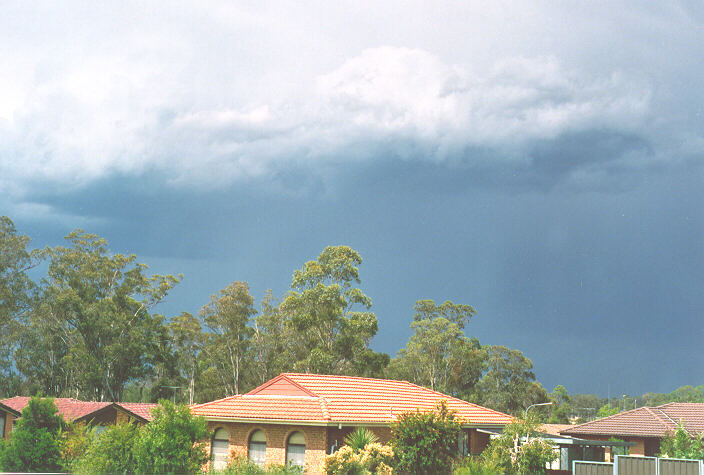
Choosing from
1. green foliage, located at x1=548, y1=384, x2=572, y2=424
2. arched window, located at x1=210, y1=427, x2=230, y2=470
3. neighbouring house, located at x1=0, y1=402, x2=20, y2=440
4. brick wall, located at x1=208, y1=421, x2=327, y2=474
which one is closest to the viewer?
brick wall, located at x1=208, y1=421, x2=327, y2=474

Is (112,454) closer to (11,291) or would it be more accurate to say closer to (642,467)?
(642,467)

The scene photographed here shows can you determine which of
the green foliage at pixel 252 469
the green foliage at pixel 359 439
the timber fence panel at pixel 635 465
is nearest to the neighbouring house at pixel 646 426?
the timber fence panel at pixel 635 465

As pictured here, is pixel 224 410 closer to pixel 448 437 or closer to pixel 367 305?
pixel 448 437

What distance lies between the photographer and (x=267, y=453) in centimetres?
3212

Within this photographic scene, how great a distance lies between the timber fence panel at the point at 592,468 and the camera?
A: 28.2 meters

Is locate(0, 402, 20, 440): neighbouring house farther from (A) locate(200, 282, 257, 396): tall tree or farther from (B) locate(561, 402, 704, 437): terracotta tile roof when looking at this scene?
(B) locate(561, 402, 704, 437): terracotta tile roof

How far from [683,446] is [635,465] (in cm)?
1104

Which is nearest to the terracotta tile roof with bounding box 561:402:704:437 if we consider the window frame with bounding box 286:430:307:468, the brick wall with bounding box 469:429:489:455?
the brick wall with bounding box 469:429:489:455

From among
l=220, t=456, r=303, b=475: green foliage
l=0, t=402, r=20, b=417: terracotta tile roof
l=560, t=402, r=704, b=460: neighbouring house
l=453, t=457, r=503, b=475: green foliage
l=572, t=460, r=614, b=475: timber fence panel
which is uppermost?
l=560, t=402, r=704, b=460: neighbouring house

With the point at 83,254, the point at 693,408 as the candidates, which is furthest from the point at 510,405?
the point at 83,254

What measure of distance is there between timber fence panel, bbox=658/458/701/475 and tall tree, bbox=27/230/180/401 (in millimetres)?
57311

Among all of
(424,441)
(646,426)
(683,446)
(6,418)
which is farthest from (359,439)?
(6,418)

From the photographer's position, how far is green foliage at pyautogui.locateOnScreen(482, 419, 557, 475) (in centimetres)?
3092

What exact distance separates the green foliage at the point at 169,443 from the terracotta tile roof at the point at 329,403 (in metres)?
4.96
